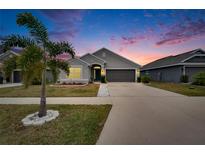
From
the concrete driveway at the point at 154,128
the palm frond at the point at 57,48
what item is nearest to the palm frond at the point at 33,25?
the palm frond at the point at 57,48

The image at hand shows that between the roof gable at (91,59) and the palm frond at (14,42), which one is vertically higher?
the roof gable at (91,59)

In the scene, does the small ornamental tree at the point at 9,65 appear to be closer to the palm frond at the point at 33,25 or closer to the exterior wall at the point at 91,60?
the palm frond at the point at 33,25

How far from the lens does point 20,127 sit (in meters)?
3.79

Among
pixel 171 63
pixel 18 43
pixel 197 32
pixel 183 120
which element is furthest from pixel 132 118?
pixel 171 63

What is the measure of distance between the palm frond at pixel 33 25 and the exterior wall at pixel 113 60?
50.0 feet

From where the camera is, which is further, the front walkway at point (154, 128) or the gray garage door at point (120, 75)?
the gray garage door at point (120, 75)

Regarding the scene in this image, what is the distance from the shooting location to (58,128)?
11.9ft

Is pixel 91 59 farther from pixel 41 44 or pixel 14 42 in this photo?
pixel 14 42

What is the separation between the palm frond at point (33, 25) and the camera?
404cm

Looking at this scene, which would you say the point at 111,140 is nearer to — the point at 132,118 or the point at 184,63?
the point at 132,118

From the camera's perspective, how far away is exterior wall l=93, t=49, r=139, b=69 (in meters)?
19.5

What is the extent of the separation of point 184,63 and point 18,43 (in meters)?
16.6

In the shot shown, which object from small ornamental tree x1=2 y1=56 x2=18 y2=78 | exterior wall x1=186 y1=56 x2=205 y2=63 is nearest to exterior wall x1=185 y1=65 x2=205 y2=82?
exterior wall x1=186 y1=56 x2=205 y2=63

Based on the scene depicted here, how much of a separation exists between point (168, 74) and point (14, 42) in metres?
18.6
